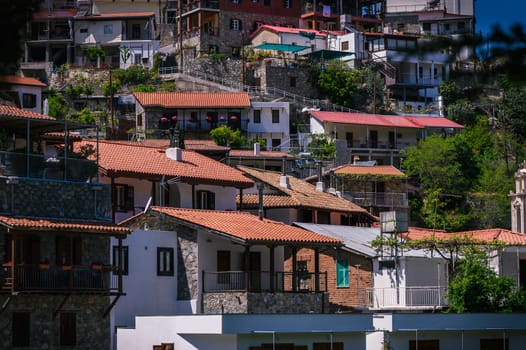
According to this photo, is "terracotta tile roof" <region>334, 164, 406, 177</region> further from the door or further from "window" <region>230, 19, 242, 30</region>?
"window" <region>230, 19, 242, 30</region>

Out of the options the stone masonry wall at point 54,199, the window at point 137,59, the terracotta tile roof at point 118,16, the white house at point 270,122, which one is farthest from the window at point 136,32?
the stone masonry wall at point 54,199

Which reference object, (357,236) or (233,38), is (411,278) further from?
(233,38)

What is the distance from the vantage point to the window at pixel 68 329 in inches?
1455

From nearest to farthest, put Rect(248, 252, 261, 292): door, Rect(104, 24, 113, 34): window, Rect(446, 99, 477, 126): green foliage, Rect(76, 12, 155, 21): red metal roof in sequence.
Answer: Rect(248, 252, 261, 292): door → Rect(446, 99, 477, 126): green foliage → Rect(104, 24, 113, 34): window → Rect(76, 12, 155, 21): red metal roof

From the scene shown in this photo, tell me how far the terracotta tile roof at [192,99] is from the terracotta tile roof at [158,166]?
38.0 m

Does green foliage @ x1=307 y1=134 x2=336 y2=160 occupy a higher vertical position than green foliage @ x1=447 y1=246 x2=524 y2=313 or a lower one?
higher

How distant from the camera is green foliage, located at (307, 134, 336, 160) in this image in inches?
3516

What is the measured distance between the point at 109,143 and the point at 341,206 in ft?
41.4

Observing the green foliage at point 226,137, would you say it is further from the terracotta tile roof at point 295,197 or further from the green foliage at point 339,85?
the terracotta tile roof at point 295,197

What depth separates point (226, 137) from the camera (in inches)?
3438

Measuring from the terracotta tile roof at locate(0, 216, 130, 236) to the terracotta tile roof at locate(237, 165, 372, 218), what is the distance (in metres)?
16.7

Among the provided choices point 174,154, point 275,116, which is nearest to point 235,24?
point 275,116

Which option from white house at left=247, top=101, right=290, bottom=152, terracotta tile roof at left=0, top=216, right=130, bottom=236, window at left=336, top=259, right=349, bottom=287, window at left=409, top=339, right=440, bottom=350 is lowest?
window at left=409, top=339, right=440, bottom=350

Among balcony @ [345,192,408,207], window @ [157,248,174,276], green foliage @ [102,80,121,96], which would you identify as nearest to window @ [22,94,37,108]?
balcony @ [345,192,408,207]
